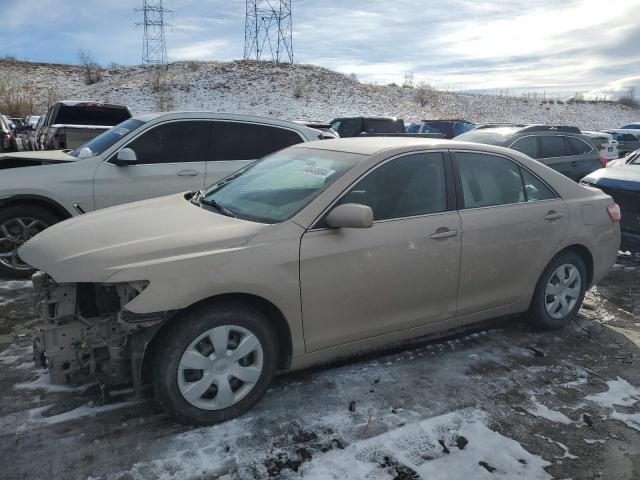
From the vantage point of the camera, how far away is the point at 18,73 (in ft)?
134

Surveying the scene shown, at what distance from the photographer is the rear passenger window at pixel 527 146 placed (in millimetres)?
9383

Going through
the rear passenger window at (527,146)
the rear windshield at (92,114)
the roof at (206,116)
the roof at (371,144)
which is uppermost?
the rear windshield at (92,114)

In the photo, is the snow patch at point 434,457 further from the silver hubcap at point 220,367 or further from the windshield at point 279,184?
the windshield at point 279,184

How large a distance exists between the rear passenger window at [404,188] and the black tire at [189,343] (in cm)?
97

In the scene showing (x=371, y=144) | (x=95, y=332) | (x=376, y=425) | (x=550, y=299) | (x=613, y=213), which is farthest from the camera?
(x=613, y=213)

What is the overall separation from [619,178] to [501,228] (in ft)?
12.7

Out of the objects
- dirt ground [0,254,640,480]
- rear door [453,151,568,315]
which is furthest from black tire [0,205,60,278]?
rear door [453,151,568,315]

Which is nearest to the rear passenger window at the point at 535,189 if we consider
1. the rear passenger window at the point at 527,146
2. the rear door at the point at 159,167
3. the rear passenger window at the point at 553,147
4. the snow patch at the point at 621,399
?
the snow patch at the point at 621,399

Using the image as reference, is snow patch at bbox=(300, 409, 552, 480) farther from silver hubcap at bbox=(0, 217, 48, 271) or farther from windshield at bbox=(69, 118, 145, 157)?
windshield at bbox=(69, 118, 145, 157)

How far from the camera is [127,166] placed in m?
5.70

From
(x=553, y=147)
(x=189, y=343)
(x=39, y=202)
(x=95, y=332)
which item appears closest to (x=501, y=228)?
(x=189, y=343)

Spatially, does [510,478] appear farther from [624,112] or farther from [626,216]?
[624,112]

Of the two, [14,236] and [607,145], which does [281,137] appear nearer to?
[14,236]

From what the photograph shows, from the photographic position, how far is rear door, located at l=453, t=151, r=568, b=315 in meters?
3.86
